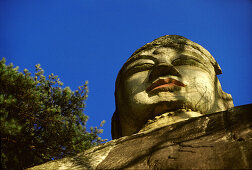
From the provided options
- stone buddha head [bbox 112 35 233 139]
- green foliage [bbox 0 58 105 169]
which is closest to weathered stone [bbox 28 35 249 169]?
stone buddha head [bbox 112 35 233 139]

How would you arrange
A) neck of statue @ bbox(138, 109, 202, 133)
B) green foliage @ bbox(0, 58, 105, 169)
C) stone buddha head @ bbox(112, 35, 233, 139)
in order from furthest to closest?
green foliage @ bbox(0, 58, 105, 169) → stone buddha head @ bbox(112, 35, 233, 139) → neck of statue @ bbox(138, 109, 202, 133)

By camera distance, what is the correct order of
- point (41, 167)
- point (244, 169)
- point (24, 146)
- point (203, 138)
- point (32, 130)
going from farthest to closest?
1. point (32, 130)
2. point (24, 146)
3. point (41, 167)
4. point (203, 138)
5. point (244, 169)

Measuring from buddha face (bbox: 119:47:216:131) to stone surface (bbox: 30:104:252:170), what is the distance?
2.93 ft

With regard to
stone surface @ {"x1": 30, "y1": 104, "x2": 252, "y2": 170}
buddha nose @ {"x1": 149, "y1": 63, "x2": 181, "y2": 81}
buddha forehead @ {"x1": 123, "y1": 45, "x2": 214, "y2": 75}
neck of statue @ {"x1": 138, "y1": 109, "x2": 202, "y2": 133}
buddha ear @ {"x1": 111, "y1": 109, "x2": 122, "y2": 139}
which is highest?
buddha forehead @ {"x1": 123, "y1": 45, "x2": 214, "y2": 75}

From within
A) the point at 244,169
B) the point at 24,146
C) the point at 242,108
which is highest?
the point at 24,146

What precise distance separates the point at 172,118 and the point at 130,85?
773 mm

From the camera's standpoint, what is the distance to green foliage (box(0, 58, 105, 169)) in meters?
4.51

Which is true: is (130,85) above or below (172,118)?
above

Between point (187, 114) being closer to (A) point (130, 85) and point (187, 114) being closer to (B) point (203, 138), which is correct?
(A) point (130, 85)

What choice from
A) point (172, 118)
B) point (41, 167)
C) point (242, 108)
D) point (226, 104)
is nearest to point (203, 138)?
point (242, 108)

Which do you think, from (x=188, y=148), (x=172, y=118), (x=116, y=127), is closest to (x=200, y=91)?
(x=172, y=118)

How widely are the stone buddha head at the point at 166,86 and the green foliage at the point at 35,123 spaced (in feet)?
6.17

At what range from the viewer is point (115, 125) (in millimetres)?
3625

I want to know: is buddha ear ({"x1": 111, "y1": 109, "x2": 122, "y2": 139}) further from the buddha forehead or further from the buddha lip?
the buddha lip
